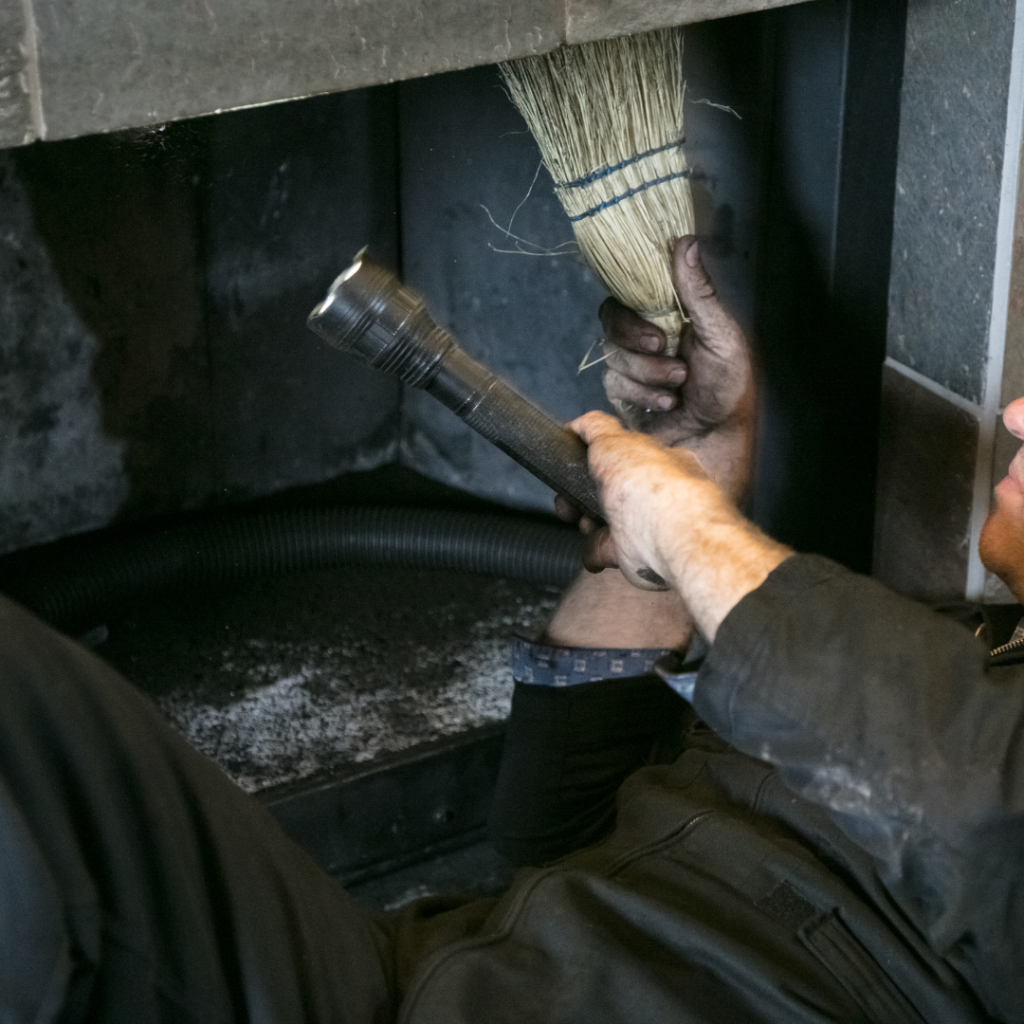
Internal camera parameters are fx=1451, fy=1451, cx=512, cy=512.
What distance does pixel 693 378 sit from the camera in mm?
1613

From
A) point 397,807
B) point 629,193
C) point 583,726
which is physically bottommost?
point 397,807

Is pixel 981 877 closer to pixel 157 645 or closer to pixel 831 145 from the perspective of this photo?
pixel 831 145

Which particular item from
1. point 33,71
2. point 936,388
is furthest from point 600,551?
point 33,71

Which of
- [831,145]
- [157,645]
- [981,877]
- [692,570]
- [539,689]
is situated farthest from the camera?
[157,645]

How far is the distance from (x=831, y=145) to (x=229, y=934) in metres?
1.16

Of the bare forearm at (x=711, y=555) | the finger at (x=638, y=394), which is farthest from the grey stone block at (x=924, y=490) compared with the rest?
the bare forearm at (x=711, y=555)

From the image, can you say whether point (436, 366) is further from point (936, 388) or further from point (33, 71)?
point (936, 388)

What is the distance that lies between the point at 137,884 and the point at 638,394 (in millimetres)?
853

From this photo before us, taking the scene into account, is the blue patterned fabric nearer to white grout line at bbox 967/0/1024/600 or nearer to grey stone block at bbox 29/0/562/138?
white grout line at bbox 967/0/1024/600

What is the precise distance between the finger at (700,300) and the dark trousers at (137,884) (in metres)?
0.74

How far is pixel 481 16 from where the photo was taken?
3.98 ft

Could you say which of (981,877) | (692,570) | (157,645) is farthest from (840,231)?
(157,645)

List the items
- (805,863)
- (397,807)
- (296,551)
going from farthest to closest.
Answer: (296,551)
(397,807)
(805,863)

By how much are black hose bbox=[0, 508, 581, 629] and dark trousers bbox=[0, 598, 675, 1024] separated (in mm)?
1007
